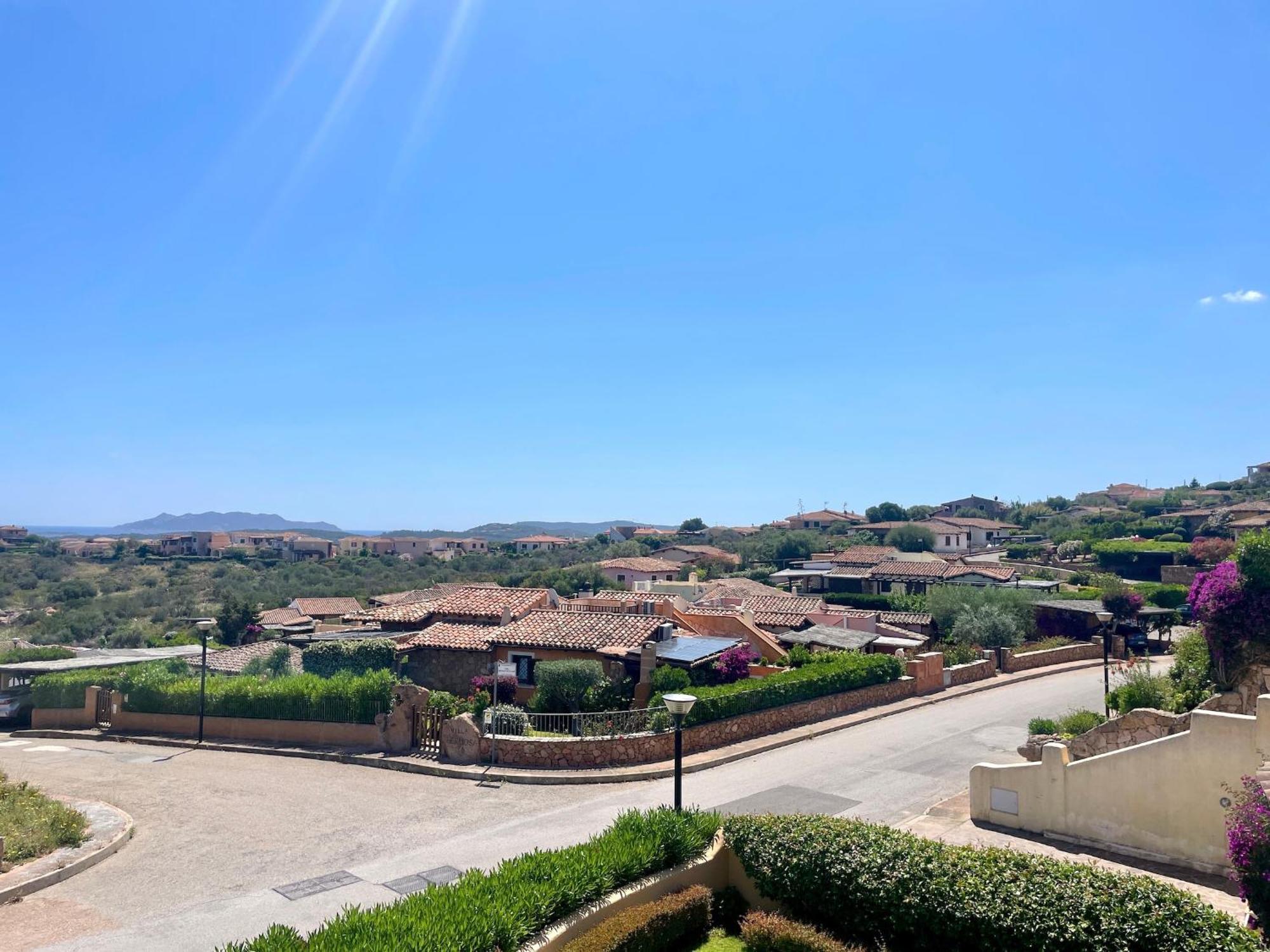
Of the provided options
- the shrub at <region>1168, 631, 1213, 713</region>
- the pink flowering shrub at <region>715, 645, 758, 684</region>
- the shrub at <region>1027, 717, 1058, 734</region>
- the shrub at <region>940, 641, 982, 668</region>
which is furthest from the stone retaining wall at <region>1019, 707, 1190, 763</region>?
the shrub at <region>940, 641, 982, 668</region>

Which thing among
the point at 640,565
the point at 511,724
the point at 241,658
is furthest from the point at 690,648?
the point at 640,565

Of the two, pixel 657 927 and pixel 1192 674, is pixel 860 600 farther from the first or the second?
pixel 657 927

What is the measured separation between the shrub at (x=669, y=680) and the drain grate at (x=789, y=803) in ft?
20.4

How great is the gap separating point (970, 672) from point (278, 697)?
26.3 metres

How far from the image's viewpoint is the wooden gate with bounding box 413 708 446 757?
2203 cm

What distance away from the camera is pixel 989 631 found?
3841cm

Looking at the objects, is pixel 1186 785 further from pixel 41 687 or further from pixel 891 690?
pixel 41 687

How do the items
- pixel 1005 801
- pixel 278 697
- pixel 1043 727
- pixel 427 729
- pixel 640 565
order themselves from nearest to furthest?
pixel 1005 801, pixel 1043 727, pixel 427 729, pixel 278 697, pixel 640 565

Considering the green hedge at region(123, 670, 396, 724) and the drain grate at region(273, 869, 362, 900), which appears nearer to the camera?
the drain grate at region(273, 869, 362, 900)

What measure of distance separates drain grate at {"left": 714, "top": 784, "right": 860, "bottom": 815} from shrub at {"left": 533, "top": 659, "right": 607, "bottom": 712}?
7.31 metres

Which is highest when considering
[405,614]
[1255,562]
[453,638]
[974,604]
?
[1255,562]

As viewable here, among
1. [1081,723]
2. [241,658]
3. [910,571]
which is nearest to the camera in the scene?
[1081,723]

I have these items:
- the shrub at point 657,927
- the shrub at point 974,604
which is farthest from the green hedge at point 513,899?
the shrub at point 974,604

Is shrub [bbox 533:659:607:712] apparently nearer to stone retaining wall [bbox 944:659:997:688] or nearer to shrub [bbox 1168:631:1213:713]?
shrub [bbox 1168:631:1213:713]
